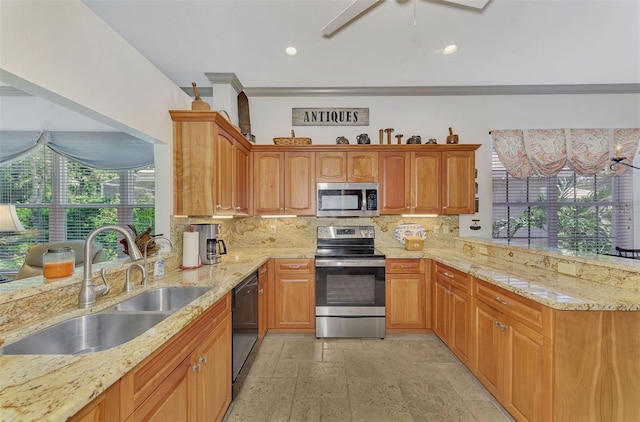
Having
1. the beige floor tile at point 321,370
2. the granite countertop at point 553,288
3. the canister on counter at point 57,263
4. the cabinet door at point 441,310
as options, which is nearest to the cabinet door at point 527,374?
the granite countertop at point 553,288

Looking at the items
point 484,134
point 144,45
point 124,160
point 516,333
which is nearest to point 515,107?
point 484,134

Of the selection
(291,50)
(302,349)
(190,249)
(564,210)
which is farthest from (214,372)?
(564,210)

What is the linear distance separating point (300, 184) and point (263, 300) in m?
1.46

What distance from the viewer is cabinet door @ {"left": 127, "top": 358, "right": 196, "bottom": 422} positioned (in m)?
0.94

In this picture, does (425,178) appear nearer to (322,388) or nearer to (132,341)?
(322,388)

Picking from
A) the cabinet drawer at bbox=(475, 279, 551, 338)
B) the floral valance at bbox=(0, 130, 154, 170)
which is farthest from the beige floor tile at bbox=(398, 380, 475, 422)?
the floral valance at bbox=(0, 130, 154, 170)

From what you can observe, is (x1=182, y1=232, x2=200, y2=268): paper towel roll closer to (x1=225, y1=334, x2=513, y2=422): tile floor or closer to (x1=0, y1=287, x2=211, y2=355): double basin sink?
(x1=0, y1=287, x2=211, y2=355): double basin sink

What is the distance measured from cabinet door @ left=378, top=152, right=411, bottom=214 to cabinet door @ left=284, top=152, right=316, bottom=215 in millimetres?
891

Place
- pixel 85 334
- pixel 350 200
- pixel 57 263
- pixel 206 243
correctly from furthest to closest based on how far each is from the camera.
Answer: pixel 350 200, pixel 206 243, pixel 57 263, pixel 85 334

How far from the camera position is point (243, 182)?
3.02 m

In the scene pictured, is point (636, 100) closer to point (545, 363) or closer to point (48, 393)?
point (545, 363)

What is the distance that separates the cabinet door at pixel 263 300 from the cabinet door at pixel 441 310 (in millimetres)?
1887

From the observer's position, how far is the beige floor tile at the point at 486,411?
1761 millimetres

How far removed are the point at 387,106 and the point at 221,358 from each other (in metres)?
3.52
